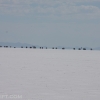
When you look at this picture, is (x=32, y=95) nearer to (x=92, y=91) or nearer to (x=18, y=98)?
(x=18, y=98)

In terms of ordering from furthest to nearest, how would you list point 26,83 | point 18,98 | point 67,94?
point 26,83
point 67,94
point 18,98

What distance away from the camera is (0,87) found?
13.9 m

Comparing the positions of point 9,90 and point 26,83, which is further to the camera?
point 26,83

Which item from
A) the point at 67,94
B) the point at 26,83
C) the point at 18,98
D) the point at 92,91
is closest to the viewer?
the point at 18,98

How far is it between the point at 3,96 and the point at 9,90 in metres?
1.37

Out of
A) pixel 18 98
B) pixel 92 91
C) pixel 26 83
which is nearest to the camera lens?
pixel 18 98

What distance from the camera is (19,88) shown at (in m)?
13.8

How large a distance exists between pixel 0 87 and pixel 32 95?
219 centimetres

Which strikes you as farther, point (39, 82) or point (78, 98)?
point (39, 82)

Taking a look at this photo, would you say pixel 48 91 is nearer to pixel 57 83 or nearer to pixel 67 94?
pixel 67 94

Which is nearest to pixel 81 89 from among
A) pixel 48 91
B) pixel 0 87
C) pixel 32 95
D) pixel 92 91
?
pixel 92 91

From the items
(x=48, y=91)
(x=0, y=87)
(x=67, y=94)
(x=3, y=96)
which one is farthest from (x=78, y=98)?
(x=0, y=87)

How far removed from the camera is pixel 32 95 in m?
12.3

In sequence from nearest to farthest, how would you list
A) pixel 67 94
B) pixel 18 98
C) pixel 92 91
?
pixel 18 98 < pixel 67 94 < pixel 92 91
